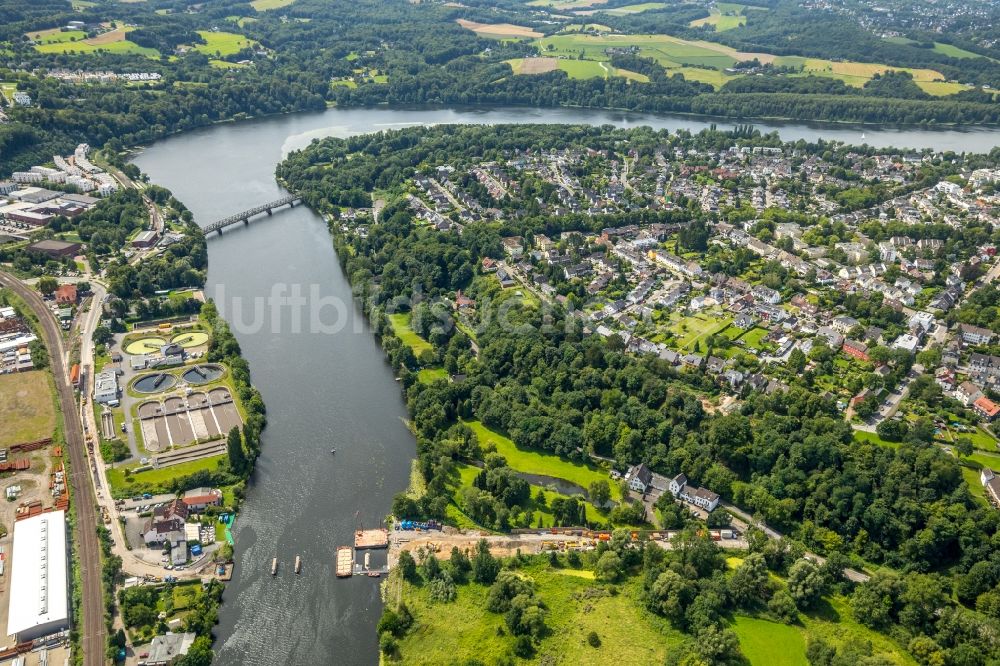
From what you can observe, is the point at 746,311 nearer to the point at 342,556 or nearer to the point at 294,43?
the point at 342,556

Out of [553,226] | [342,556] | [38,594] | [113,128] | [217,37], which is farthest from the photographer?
[217,37]

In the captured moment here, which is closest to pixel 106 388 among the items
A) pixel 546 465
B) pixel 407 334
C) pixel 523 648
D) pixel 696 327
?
pixel 407 334

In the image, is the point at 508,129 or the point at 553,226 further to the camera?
the point at 508,129

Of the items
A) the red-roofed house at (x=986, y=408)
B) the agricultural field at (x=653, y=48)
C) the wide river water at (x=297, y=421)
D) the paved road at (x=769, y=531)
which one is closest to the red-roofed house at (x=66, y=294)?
the wide river water at (x=297, y=421)

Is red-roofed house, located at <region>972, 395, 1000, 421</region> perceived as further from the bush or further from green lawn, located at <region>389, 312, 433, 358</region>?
green lawn, located at <region>389, 312, 433, 358</region>

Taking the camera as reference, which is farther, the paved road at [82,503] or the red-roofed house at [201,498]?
the red-roofed house at [201,498]

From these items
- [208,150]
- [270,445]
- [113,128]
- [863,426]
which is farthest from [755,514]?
[113,128]

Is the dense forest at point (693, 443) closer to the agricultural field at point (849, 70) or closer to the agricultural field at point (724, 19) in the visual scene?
the agricultural field at point (849, 70)
